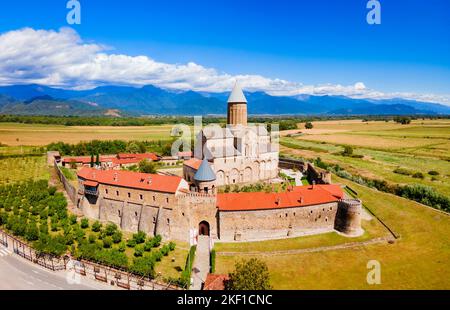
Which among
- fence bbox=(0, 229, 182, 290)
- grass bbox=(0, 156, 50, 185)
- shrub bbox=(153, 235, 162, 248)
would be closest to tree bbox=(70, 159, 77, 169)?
grass bbox=(0, 156, 50, 185)

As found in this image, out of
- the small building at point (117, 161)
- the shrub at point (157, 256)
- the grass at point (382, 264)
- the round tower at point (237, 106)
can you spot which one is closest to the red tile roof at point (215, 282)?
the grass at point (382, 264)

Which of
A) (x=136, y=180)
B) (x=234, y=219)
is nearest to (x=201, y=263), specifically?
(x=234, y=219)

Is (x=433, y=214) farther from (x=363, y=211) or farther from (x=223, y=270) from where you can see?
(x=223, y=270)

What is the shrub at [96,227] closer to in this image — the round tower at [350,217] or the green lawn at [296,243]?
the green lawn at [296,243]

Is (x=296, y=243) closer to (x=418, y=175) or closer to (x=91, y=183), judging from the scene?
(x=91, y=183)
